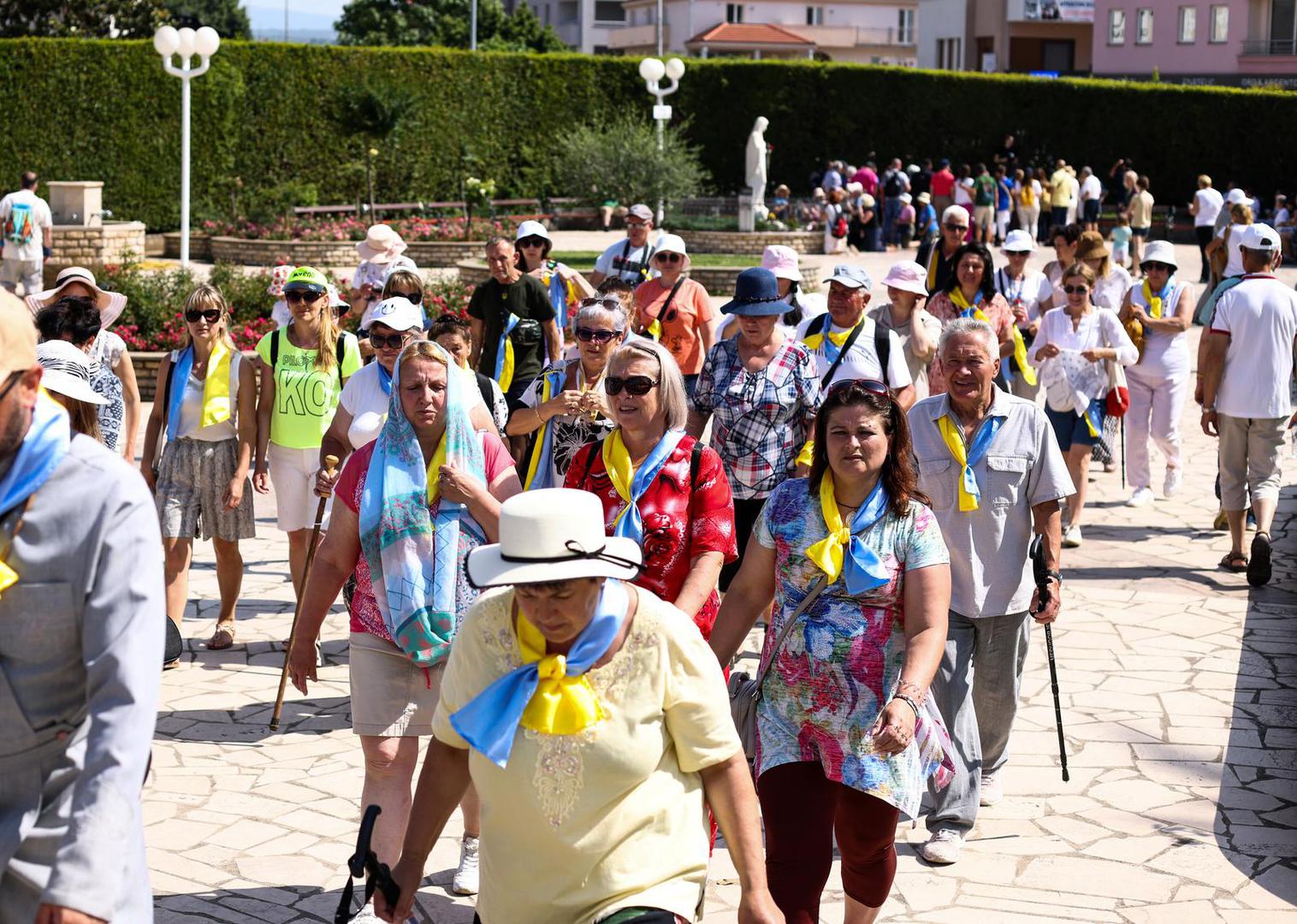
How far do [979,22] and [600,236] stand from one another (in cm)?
4849

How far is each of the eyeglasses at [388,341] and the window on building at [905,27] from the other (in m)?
94.4

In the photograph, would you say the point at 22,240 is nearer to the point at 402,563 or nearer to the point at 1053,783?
the point at 1053,783

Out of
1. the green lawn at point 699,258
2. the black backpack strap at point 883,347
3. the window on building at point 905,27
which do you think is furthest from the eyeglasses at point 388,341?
the window on building at point 905,27

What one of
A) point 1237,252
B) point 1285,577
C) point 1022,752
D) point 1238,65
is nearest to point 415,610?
point 1022,752

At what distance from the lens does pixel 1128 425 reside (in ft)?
40.6

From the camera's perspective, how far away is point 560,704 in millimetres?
3605

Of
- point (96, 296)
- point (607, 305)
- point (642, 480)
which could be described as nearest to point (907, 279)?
point (607, 305)

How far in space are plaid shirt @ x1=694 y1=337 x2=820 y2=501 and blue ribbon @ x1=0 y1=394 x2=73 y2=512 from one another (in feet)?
14.0

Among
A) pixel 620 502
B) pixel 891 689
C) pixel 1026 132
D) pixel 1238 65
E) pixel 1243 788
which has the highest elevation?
pixel 1238 65

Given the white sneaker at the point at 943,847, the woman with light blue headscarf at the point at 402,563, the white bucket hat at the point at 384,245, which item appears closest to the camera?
the woman with light blue headscarf at the point at 402,563

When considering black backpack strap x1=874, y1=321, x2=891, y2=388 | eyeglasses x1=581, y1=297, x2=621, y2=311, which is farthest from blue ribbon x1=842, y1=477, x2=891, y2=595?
black backpack strap x1=874, y1=321, x2=891, y2=388

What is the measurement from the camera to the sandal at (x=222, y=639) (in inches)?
348

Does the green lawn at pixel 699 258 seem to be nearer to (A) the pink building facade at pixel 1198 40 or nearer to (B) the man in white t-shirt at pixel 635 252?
(B) the man in white t-shirt at pixel 635 252

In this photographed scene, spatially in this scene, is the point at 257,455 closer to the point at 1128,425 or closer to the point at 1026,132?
the point at 1128,425
